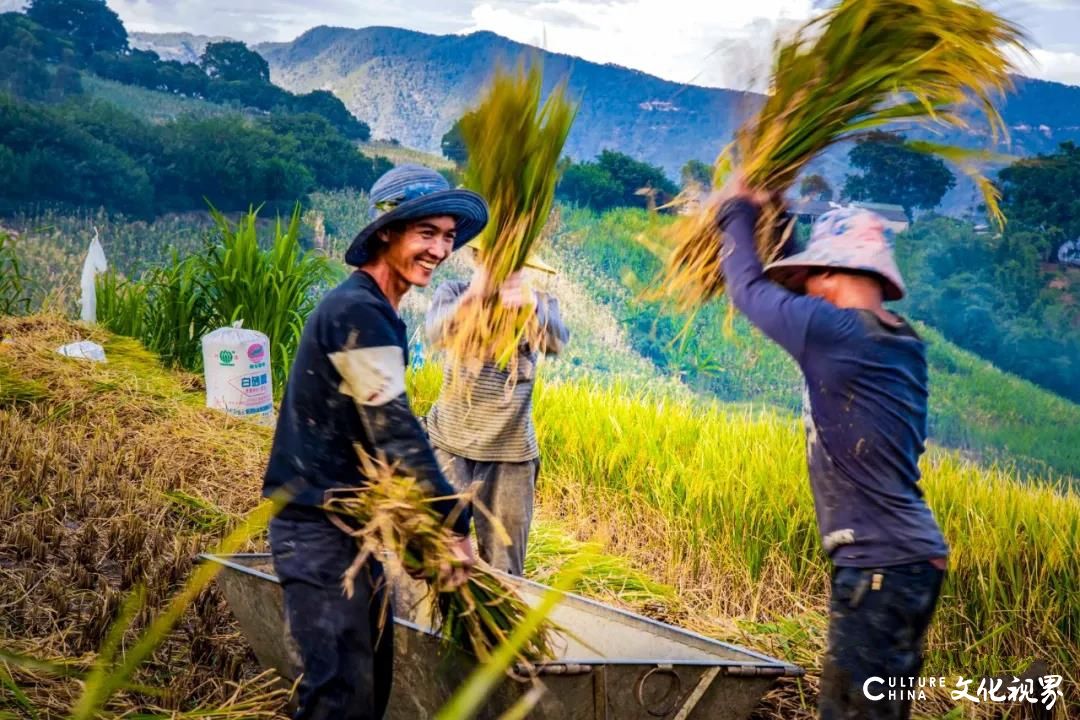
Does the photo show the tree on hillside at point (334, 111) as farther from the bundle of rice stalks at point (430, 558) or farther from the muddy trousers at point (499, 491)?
the bundle of rice stalks at point (430, 558)

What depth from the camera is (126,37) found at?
16.7 metres

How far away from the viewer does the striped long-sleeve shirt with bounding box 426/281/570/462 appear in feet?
10.4

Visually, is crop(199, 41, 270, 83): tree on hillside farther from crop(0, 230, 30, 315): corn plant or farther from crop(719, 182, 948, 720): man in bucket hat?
crop(719, 182, 948, 720): man in bucket hat

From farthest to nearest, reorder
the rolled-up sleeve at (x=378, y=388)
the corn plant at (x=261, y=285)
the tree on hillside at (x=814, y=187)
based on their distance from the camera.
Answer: the corn plant at (x=261, y=285) → the tree on hillside at (x=814, y=187) → the rolled-up sleeve at (x=378, y=388)

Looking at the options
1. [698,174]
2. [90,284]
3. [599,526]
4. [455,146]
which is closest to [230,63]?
[90,284]

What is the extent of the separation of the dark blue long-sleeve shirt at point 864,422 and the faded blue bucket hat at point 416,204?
2.25 ft

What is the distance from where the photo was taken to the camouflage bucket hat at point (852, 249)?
2145 millimetres

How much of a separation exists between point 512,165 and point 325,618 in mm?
1298

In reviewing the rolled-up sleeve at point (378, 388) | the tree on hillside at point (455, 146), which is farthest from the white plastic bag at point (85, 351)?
the rolled-up sleeve at point (378, 388)

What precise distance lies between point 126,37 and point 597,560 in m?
15.0

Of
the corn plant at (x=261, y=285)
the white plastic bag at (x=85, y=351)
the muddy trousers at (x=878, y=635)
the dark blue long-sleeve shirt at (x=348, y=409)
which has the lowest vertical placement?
the white plastic bag at (x=85, y=351)

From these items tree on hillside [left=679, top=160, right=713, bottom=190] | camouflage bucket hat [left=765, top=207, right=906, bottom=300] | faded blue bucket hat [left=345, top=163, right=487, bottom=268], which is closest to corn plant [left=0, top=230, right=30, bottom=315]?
faded blue bucket hat [left=345, top=163, right=487, bottom=268]

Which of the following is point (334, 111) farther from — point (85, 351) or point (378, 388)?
point (378, 388)

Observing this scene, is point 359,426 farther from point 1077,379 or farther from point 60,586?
point 1077,379
